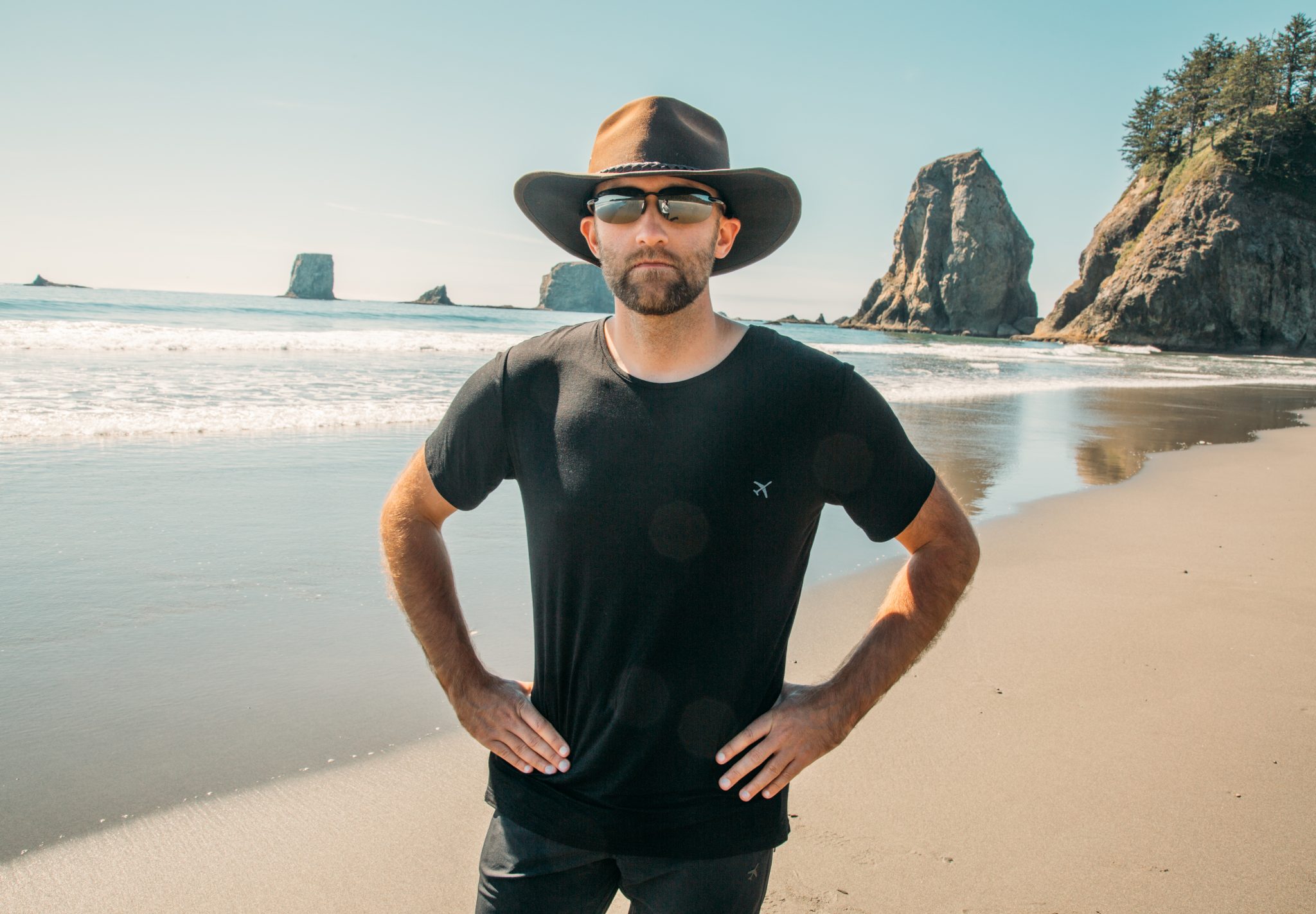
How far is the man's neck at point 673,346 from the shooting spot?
4.94 ft

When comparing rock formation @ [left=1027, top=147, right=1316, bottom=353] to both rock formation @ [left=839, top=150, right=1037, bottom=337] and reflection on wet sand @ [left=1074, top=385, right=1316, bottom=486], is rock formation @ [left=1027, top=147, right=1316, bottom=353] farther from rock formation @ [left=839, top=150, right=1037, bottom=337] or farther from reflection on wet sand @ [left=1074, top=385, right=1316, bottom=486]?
reflection on wet sand @ [left=1074, top=385, right=1316, bottom=486]

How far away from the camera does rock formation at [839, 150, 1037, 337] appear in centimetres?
9244

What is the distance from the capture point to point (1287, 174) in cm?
5866

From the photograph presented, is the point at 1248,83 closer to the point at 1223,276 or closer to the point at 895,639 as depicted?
the point at 1223,276

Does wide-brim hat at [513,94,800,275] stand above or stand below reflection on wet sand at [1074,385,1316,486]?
above

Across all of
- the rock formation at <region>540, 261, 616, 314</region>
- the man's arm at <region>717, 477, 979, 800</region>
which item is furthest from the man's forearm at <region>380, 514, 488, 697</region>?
the rock formation at <region>540, 261, 616, 314</region>

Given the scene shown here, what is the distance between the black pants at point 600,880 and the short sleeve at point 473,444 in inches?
25.3

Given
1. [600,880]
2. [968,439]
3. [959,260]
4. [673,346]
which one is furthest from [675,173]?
[959,260]

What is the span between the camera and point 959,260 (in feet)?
308

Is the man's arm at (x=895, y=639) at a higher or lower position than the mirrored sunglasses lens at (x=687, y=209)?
lower

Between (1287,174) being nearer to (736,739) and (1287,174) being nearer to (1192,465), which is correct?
(1192,465)

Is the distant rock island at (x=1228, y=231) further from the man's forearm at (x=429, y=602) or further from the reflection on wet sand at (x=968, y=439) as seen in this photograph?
the man's forearm at (x=429, y=602)

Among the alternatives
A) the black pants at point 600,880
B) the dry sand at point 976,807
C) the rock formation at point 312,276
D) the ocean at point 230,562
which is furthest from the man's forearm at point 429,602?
the rock formation at point 312,276

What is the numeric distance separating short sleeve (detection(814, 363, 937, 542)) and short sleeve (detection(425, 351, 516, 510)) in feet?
2.03
